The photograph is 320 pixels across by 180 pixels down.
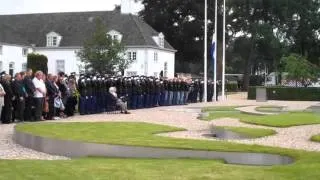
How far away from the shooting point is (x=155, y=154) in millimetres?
12406

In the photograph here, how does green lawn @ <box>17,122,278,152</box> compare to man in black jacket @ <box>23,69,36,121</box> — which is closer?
green lawn @ <box>17,122,278,152</box>

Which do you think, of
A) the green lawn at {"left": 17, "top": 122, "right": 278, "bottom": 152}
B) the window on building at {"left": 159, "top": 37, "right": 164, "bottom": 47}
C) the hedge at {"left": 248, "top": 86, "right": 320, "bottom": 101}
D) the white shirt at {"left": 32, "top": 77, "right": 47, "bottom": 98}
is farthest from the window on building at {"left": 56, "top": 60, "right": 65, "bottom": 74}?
the green lawn at {"left": 17, "top": 122, "right": 278, "bottom": 152}

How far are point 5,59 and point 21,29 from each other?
7960 millimetres

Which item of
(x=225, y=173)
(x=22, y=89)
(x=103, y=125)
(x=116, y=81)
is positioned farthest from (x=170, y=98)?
(x=225, y=173)

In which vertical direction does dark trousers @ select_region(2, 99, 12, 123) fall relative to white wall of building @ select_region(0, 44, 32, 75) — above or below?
below

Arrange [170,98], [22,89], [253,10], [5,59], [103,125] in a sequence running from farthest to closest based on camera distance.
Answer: [253,10] → [5,59] → [170,98] → [22,89] → [103,125]

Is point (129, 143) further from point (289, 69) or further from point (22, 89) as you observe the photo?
point (289, 69)

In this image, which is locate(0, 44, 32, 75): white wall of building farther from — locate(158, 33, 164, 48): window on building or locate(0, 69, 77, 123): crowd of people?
locate(0, 69, 77, 123): crowd of people

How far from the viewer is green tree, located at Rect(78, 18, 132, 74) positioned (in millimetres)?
44281

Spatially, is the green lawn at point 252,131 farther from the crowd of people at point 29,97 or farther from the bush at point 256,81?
the bush at point 256,81

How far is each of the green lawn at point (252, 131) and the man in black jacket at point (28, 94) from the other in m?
7.38

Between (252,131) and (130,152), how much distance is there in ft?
16.4

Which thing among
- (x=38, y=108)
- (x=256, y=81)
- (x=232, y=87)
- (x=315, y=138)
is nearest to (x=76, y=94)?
(x=38, y=108)

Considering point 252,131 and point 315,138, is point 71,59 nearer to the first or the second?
point 252,131
